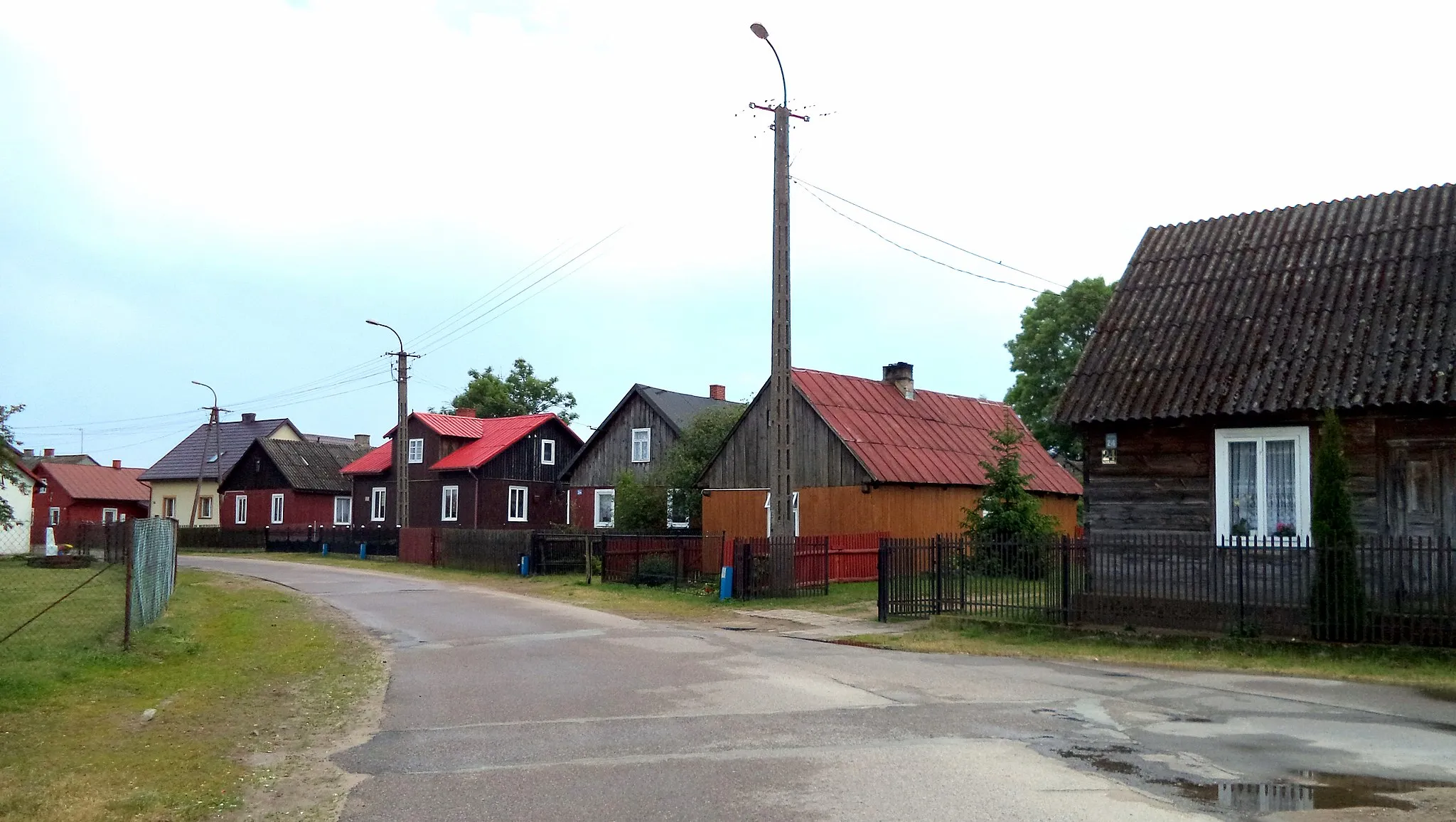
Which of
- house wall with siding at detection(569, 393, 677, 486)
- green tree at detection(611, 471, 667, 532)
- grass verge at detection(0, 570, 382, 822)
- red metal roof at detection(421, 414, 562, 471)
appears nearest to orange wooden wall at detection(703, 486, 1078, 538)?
green tree at detection(611, 471, 667, 532)

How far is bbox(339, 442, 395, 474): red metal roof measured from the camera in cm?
5562

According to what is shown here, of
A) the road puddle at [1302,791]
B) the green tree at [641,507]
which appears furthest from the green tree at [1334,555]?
the green tree at [641,507]

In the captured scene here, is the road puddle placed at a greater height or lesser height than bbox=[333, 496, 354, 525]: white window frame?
lesser

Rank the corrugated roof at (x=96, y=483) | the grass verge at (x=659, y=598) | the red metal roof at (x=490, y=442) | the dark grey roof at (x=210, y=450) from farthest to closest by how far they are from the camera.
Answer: the corrugated roof at (x=96, y=483) → the dark grey roof at (x=210, y=450) → the red metal roof at (x=490, y=442) → the grass verge at (x=659, y=598)

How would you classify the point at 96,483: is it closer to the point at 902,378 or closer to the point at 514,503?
the point at 514,503

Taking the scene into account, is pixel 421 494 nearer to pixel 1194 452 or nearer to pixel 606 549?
pixel 606 549

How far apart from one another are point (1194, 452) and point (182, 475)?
6513 cm

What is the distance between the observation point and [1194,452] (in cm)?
1758

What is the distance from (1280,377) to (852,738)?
10328 millimetres

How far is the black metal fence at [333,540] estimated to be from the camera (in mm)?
48281

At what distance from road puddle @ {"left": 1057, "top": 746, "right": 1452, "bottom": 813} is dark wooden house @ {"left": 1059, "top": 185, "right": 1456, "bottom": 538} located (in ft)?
27.7

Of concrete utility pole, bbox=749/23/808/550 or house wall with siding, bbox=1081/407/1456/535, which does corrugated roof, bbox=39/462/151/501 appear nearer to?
concrete utility pole, bbox=749/23/808/550

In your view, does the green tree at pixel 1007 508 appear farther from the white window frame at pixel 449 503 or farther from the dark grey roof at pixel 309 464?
the dark grey roof at pixel 309 464

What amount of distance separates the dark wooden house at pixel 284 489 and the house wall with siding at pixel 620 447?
20089 millimetres
